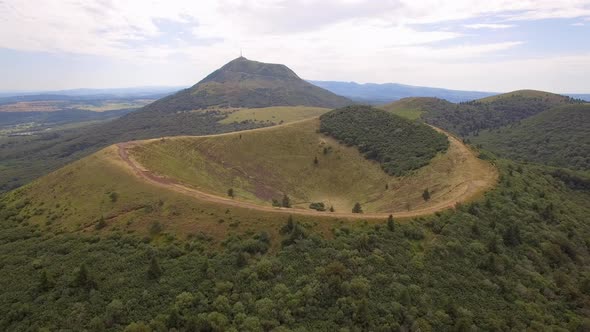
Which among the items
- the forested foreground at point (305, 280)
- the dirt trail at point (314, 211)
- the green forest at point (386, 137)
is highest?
the green forest at point (386, 137)

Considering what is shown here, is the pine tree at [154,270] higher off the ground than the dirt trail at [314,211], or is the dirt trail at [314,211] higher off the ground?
the dirt trail at [314,211]

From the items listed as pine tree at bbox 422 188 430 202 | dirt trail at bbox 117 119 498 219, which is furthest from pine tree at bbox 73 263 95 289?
pine tree at bbox 422 188 430 202

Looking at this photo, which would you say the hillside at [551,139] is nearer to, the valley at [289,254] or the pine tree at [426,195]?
the valley at [289,254]

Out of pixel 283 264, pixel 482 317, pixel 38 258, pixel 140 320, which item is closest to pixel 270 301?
pixel 283 264

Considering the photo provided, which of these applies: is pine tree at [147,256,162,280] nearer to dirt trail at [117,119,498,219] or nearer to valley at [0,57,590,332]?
valley at [0,57,590,332]

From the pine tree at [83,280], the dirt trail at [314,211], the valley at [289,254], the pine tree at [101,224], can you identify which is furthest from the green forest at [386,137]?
the pine tree at [83,280]

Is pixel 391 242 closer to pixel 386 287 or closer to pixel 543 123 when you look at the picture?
pixel 386 287
